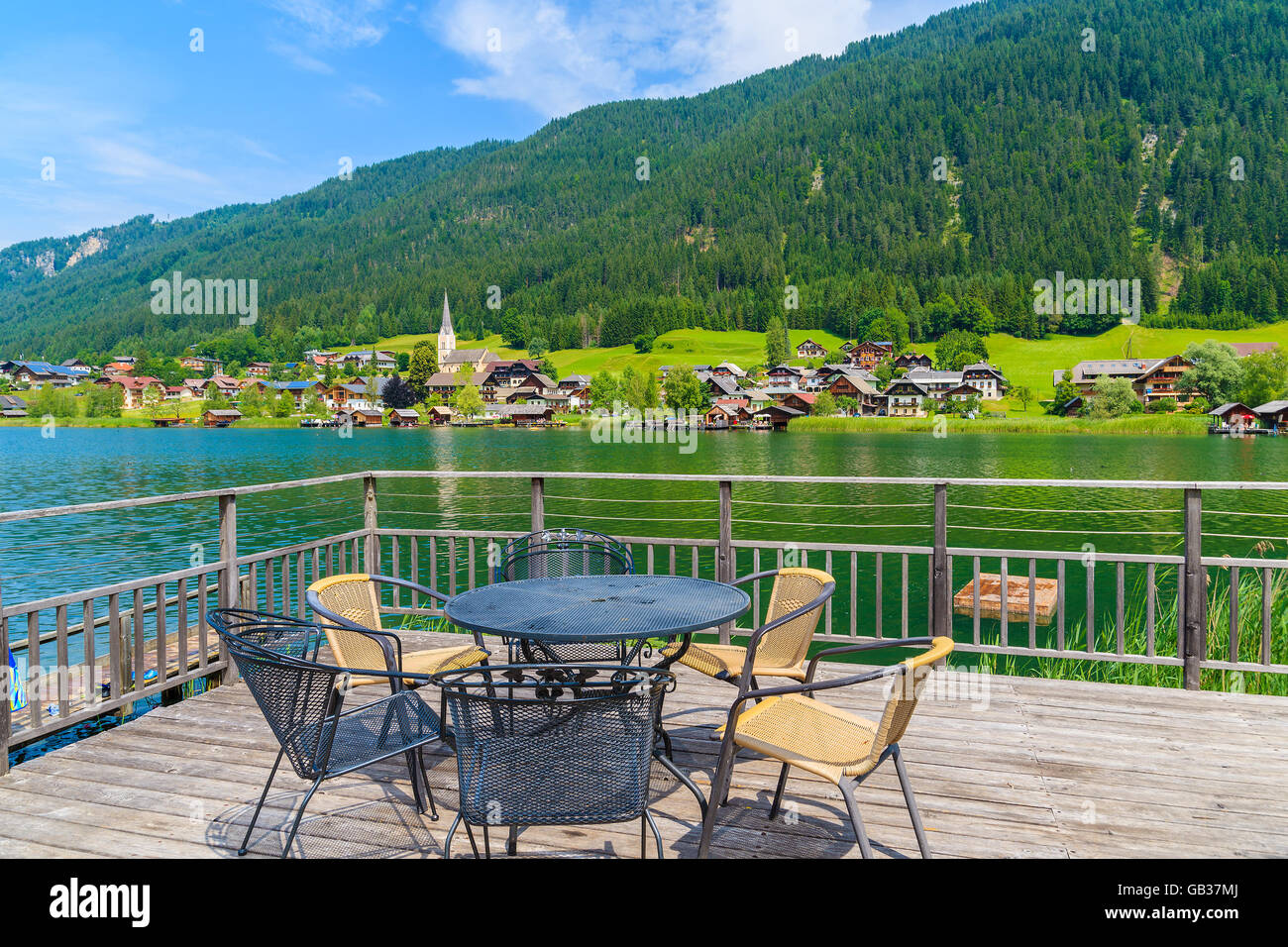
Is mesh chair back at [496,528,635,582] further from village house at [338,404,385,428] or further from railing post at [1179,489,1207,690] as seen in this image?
village house at [338,404,385,428]

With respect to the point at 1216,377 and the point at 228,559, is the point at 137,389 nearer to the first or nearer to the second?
the point at 228,559

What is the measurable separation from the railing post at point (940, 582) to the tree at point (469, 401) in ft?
300

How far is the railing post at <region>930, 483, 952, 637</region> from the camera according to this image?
486 centimetres

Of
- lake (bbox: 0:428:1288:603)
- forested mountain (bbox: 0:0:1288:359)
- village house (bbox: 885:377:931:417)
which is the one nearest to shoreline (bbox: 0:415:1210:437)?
lake (bbox: 0:428:1288:603)

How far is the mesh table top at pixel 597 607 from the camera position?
2689 mm

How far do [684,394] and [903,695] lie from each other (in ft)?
253

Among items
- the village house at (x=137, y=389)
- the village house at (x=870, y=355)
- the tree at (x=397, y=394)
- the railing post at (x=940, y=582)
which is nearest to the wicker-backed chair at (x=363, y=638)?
the railing post at (x=940, y=582)

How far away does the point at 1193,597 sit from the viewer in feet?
14.7

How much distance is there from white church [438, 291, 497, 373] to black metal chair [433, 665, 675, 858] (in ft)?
331

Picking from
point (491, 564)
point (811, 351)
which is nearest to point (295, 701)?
point (491, 564)

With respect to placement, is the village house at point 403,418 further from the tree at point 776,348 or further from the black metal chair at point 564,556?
the black metal chair at point 564,556

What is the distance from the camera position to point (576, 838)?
Result: 2.72m

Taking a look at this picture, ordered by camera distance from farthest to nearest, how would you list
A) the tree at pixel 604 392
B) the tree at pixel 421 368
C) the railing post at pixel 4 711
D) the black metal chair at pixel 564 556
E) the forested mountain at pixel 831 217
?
the forested mountain at pixel 831 217, the tree at pixel 421 368, the tree at pixel 604 392, the black metal chair at pixel 564 556, the railing post at pixel 4 711
